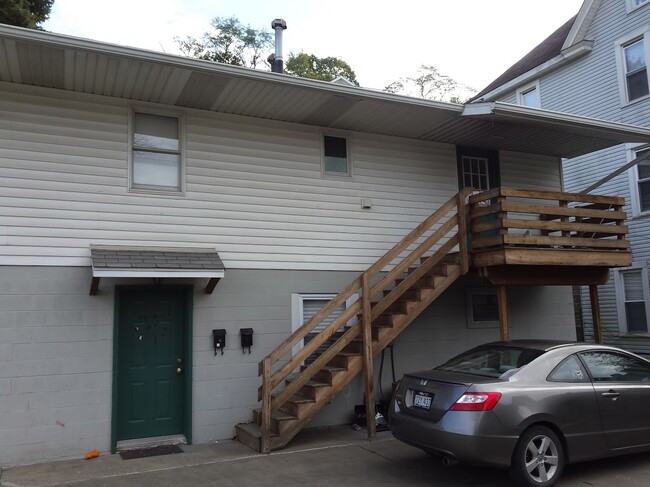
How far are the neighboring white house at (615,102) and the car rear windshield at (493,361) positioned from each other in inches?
382

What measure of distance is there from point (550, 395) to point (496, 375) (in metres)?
0.53

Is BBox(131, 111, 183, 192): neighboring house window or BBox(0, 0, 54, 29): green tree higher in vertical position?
BBox(0, 0, 54, 29): green tree

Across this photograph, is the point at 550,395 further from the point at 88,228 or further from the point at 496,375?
the point at 88,228

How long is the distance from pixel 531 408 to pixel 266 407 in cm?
312

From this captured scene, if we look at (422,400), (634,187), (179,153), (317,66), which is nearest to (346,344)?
(422,400)

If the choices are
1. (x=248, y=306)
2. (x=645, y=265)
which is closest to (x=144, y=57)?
(x=248, y=306)

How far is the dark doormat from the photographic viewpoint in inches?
277

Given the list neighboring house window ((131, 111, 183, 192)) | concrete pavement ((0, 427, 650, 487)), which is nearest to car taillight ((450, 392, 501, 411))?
concrete pavement ((0, 427, 650, 487))

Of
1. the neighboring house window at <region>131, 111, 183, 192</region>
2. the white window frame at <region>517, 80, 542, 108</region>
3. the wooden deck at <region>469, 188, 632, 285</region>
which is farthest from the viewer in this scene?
the white window frame at <region>517, 80, 542, 108</region>

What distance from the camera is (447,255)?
9.05m

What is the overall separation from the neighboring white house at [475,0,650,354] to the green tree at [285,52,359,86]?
1816cm

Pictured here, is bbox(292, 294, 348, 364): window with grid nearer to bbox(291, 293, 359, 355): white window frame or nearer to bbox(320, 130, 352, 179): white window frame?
bbox(291, 293, 359, 355): white window frame

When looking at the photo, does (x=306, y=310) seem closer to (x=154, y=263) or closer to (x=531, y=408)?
(x=154, y=263)

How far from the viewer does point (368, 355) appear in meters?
7.64
